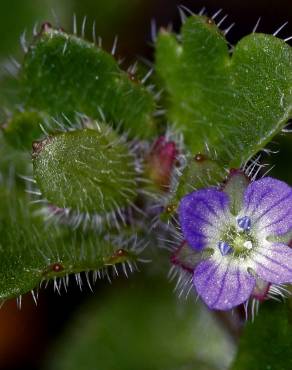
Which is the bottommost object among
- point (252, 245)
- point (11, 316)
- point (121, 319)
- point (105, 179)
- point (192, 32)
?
point (11, 316)

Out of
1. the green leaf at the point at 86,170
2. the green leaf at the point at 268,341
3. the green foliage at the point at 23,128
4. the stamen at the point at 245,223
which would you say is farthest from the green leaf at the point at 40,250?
the green leaf at the point at 268,341

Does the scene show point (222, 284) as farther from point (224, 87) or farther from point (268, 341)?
point (224, 87)

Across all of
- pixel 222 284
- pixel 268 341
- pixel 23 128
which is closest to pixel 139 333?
pixel 268 341

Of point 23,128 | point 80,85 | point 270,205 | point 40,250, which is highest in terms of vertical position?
point 270,205

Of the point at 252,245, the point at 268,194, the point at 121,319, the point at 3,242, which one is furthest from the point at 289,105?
the point at 121,319

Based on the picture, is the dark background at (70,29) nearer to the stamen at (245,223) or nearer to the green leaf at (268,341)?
the green leaf at (268,341)

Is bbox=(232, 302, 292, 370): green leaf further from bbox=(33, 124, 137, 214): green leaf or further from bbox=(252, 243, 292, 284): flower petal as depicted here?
bbox=(33, 124, 137, 214): green leaf

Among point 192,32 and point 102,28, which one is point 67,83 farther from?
point 102,28
